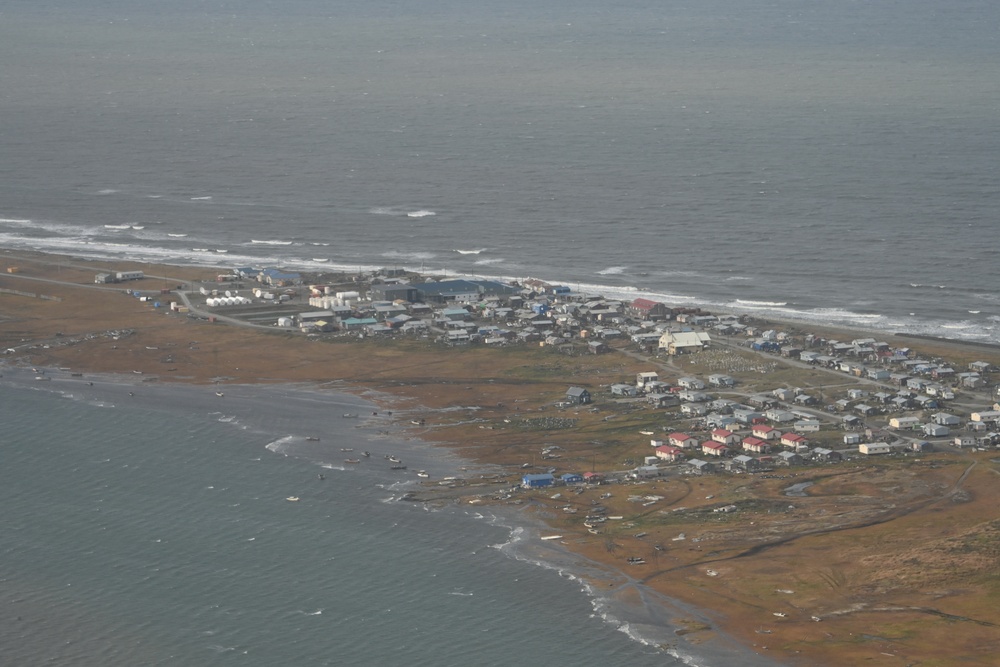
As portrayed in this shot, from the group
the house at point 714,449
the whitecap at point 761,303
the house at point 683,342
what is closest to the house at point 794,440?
the house at point 714,449

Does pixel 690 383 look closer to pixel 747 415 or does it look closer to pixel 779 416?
pixel 747 415

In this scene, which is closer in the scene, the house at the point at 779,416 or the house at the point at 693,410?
the house at the point at 779,416

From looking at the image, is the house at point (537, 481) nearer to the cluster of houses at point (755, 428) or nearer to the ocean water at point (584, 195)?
the cluster of houses at point (755, 428)

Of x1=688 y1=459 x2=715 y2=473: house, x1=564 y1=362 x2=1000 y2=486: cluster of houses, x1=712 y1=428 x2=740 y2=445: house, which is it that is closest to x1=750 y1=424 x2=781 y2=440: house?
x1=564 y1=362 x2=1000 y2=486: cluster of houses

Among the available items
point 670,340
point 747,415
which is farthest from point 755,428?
point 670,340

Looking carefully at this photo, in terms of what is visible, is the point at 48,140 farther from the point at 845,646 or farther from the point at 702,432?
the point at 845,646

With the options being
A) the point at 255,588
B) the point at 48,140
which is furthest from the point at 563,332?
the point at 48,140

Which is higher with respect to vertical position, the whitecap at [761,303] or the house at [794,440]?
the whitecap at [761,303]
